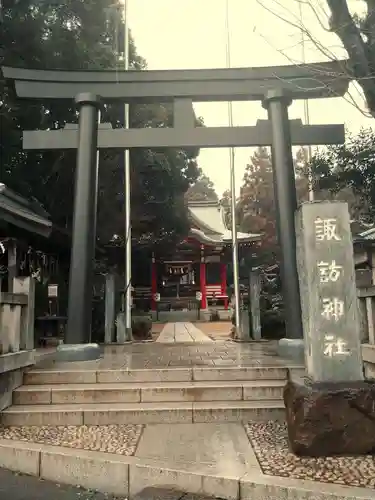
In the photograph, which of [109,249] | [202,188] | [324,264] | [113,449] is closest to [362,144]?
[324,264]

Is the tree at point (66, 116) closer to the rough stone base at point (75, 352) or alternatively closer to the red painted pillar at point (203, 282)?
the rough stone base at point (75, 352)

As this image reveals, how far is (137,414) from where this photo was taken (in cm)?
513

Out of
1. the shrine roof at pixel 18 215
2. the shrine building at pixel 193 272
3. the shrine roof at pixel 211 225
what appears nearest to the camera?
the shrine roof at pixel 18 215

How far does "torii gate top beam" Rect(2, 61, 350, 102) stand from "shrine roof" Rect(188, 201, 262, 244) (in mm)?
18885

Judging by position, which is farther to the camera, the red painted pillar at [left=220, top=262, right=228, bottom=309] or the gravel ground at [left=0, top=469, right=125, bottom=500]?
the red painted pillar at [left=220, top=262, right=228, bottom=309]

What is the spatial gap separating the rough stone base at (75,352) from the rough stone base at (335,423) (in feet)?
13.6

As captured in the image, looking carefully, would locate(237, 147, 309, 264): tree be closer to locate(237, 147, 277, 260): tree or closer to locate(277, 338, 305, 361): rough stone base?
locate(237, 147, 277, 260): tree

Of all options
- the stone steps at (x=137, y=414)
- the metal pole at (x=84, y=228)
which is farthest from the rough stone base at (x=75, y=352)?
the stone steps at (x=137, y=414)

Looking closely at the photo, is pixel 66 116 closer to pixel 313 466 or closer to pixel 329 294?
pixel 329 294

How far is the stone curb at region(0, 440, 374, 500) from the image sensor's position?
331 centimetres

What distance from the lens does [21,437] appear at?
461 cm

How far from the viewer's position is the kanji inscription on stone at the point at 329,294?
436 centimetres

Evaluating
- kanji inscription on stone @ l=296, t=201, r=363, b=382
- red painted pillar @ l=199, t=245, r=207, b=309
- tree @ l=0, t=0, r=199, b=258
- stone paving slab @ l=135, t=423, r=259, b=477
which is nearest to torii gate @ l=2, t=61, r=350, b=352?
tree @ l=0, t=0, r=199, b=258

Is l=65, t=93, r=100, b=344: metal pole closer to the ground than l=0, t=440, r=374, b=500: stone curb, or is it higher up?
higher up
